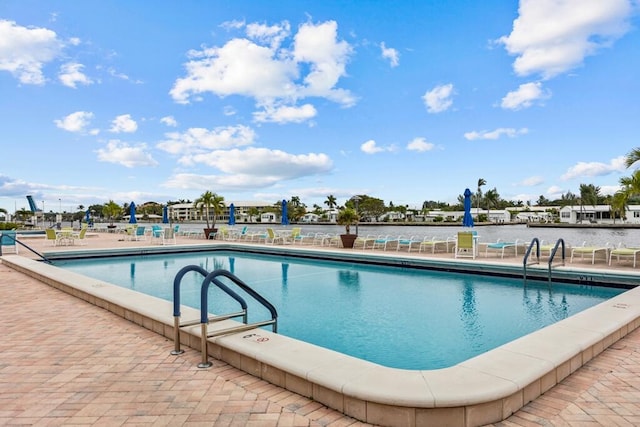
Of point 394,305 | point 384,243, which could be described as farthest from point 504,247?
point 394,305

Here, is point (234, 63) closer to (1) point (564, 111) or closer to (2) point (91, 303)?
(2) point (91, 303)

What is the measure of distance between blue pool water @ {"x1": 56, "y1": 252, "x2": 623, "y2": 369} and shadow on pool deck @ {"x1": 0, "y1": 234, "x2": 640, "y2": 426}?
1.58m

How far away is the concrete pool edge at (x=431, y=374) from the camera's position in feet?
7.50

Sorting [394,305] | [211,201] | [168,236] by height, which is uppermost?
[211,201]

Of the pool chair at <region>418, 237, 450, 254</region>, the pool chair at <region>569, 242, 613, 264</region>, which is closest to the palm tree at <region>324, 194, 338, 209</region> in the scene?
the pool chair at <region>418, 237, 450, 254</region>

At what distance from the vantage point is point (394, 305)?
6.63 meters

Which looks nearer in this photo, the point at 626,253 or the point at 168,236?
the point at 626,253

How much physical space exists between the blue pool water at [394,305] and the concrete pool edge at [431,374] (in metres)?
1.24

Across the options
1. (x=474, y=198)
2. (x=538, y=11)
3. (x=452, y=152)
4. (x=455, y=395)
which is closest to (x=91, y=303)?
(x=455, y=395)

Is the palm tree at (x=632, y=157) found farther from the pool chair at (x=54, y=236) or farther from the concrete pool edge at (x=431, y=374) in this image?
the pool chair at (x=54, y=236)

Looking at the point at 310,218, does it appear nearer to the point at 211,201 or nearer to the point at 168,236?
the point at 211,201

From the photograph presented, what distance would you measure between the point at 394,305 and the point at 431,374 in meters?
4.05

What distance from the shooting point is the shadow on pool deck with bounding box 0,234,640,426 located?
7.75ft

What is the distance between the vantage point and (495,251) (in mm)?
11383
